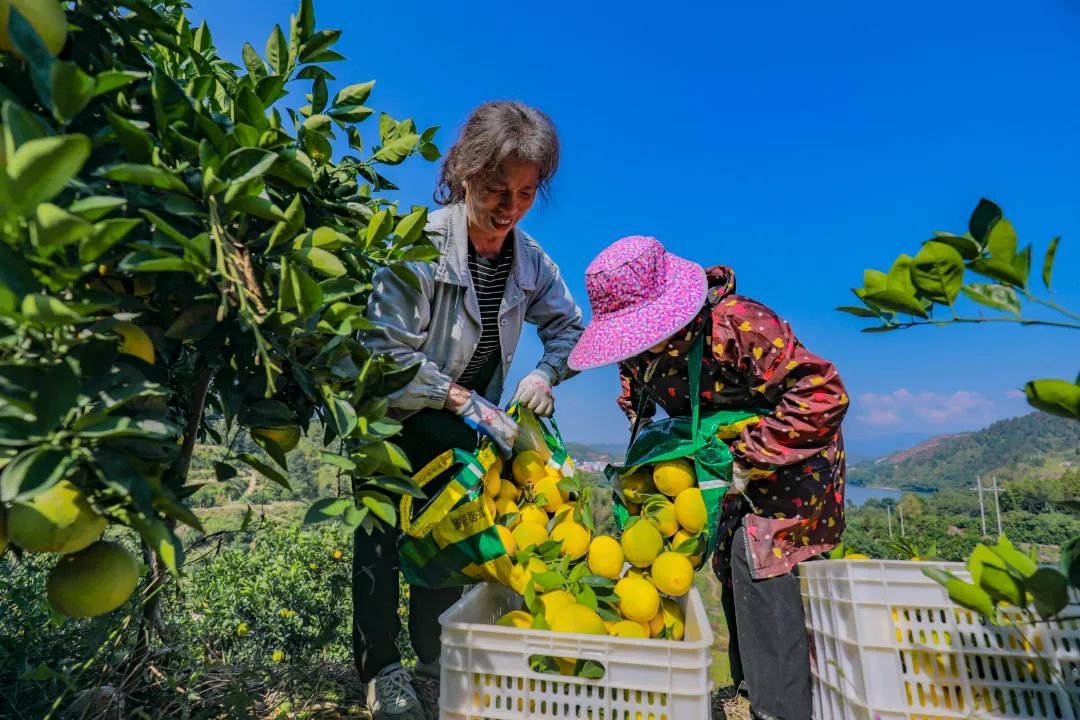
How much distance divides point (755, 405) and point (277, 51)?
132 centimetres

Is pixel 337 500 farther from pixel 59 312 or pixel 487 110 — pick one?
pixel 487 110

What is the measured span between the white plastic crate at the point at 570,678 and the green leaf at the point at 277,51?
40.3 inches

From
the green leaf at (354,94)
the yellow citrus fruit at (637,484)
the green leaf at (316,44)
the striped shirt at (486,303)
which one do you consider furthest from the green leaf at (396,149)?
the yellow citrus fruit at (637,484)

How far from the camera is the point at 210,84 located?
3.09 ft

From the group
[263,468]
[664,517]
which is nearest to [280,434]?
[263,468]

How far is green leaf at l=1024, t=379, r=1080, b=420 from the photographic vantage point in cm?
61

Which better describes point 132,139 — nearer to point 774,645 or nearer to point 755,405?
point 755,405

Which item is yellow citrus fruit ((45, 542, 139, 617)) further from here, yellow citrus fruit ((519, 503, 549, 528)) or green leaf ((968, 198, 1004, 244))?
green leaf ((968, 198, 1004, 244))

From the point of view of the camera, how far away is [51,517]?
689mm

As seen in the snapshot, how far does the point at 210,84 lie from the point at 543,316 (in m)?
1.31

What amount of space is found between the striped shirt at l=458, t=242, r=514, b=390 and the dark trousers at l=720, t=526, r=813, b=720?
893 millimetres

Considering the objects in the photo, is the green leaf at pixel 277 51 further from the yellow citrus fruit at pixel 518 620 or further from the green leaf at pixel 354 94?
the yellow citrus fruit at pixel 518 620

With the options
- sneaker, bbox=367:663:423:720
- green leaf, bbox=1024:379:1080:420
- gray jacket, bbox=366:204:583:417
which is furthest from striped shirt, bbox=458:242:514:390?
green leaf, bbox=1024:379:1080:420

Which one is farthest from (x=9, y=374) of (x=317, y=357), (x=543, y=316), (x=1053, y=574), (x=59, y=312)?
(x=543, y=316)
